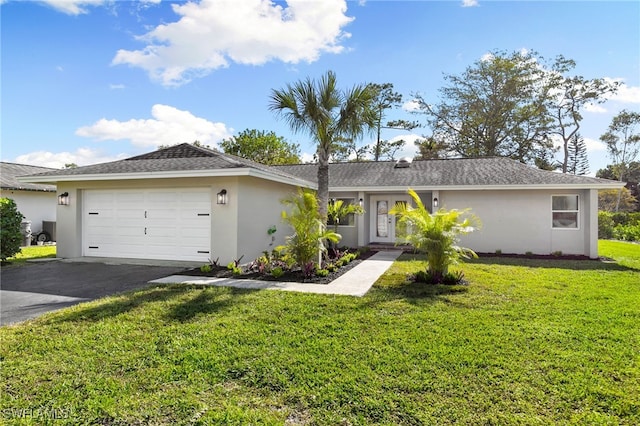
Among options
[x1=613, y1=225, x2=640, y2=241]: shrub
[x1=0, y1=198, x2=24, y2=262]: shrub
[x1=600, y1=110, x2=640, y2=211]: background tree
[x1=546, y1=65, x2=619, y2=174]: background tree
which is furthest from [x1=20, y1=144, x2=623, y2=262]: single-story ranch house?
[x1=600, y1=110, x2=640, y2=211]: background tree

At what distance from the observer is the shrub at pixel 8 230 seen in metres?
9.81

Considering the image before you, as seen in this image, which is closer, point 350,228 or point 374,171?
point 350,228

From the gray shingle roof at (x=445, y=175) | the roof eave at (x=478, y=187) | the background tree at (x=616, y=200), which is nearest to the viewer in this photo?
the roof eave at (x=478, y=187)

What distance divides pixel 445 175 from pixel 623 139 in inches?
1338

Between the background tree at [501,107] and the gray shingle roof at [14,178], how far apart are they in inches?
1150

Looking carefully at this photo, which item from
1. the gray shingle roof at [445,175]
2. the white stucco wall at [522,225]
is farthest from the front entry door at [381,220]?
the white stucco wall at [522,225]

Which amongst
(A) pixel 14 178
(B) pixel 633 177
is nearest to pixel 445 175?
(A) pixel 14 178

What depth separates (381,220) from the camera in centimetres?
1616

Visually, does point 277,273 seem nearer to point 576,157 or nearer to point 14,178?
point 14,178

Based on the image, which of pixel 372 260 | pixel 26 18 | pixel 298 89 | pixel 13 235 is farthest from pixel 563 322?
pixel 13 235

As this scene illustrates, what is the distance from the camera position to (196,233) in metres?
10.2

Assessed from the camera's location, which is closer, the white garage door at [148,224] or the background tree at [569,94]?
the white garage door at [148,224]

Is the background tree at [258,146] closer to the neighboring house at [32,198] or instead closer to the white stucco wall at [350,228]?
the neighboring house at [32,198]

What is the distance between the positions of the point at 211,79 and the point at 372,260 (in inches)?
394
